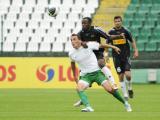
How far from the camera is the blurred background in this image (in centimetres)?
3053

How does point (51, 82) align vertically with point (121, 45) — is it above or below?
below

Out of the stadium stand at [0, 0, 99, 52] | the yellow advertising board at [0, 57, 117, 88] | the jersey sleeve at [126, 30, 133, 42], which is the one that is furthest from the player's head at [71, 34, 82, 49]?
the stadium stand at [0, 0, 99, 52]

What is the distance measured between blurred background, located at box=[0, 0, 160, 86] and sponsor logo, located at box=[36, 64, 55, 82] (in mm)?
3495

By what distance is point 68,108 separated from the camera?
649 inches

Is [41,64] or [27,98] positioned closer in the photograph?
[27,98]

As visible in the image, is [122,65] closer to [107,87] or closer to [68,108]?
[68,108]

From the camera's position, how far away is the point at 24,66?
2672cm

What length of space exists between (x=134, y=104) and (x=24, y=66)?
974 centimetres

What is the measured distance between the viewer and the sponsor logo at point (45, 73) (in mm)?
26422

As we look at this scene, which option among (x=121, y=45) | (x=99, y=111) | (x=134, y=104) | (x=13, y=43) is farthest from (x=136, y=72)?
(x=99, y=111)

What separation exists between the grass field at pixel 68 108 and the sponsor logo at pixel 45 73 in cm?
530

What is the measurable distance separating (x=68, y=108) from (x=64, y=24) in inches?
674

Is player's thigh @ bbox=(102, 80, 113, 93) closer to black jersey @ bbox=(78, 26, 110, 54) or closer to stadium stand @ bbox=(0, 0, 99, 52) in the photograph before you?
black jersey @ bbox=(78, 26, 110, 54)

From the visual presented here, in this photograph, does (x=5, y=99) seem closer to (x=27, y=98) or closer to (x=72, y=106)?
(x=27, y=98)
